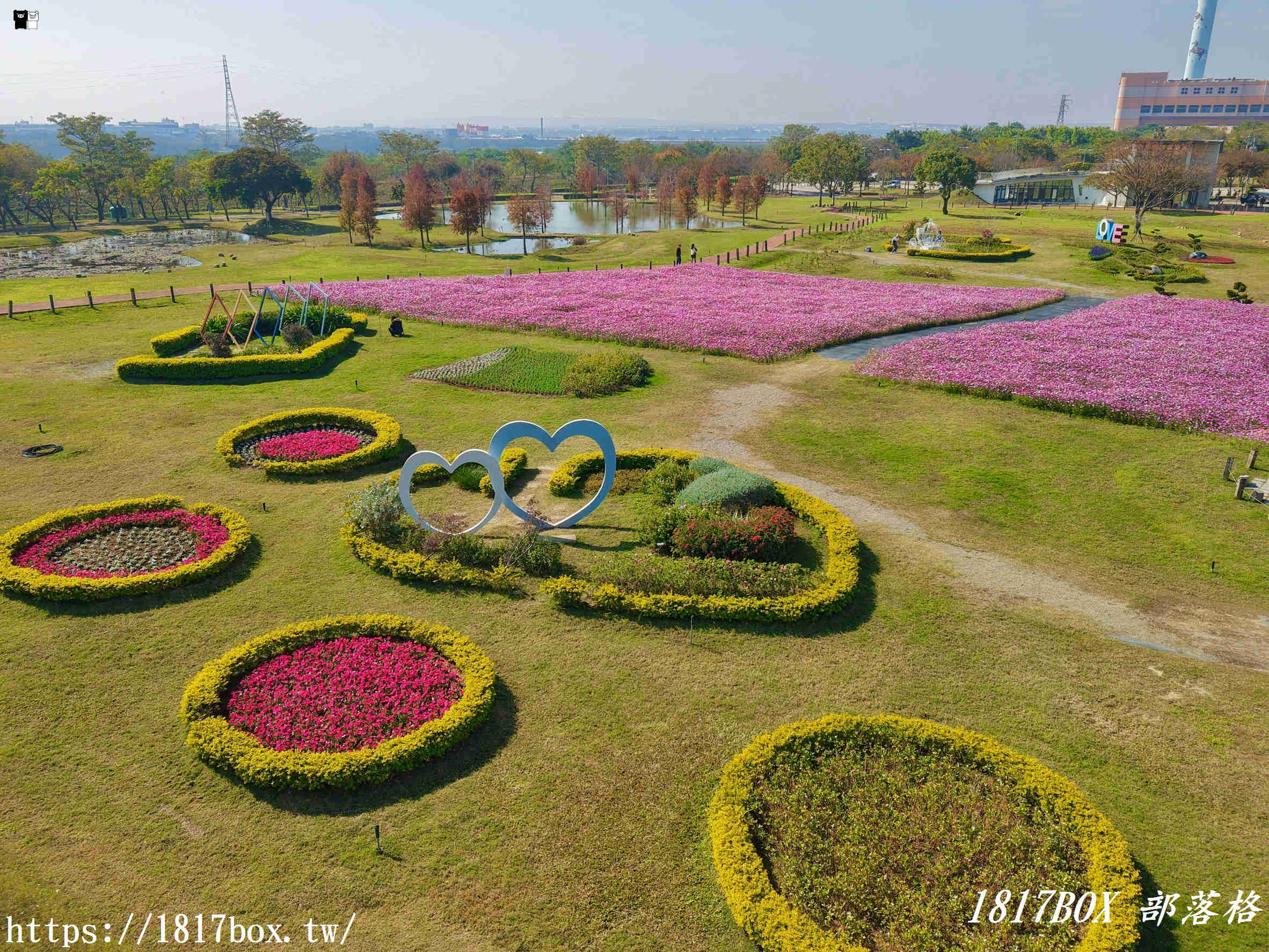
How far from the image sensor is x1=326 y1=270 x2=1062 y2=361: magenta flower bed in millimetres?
32469

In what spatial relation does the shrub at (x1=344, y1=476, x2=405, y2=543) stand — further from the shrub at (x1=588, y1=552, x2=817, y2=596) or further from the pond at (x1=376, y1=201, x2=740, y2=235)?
the pond at (x1=376, y1=201, x2=740, y2=235)

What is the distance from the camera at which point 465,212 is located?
198ft

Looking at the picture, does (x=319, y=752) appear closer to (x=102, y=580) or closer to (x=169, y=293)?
(x=102, y=580)

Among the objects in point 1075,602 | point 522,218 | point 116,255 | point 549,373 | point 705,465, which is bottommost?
point 1075,602

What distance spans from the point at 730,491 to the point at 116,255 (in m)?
63.1

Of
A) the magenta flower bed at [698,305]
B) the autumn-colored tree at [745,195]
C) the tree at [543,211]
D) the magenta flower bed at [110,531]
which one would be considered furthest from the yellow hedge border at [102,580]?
the autumn-colored tree at [745,195]

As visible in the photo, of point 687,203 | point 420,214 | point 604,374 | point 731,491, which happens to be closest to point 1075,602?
point 731,491

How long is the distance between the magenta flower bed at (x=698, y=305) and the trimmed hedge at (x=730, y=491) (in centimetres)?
1368

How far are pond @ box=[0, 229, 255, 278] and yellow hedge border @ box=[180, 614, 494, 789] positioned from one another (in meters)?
49.6

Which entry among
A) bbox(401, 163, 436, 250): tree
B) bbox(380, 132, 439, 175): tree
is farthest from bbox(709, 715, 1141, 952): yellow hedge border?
bbox(380, 132, 439, 175): tree

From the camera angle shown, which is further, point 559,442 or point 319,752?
point 559,442

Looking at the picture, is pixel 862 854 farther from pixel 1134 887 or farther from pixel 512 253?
pixel 512 253

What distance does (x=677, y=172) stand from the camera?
12088 centimetres

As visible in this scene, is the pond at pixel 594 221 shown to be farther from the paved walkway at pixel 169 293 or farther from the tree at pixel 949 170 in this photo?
the paved walkway at pixel 169 293
